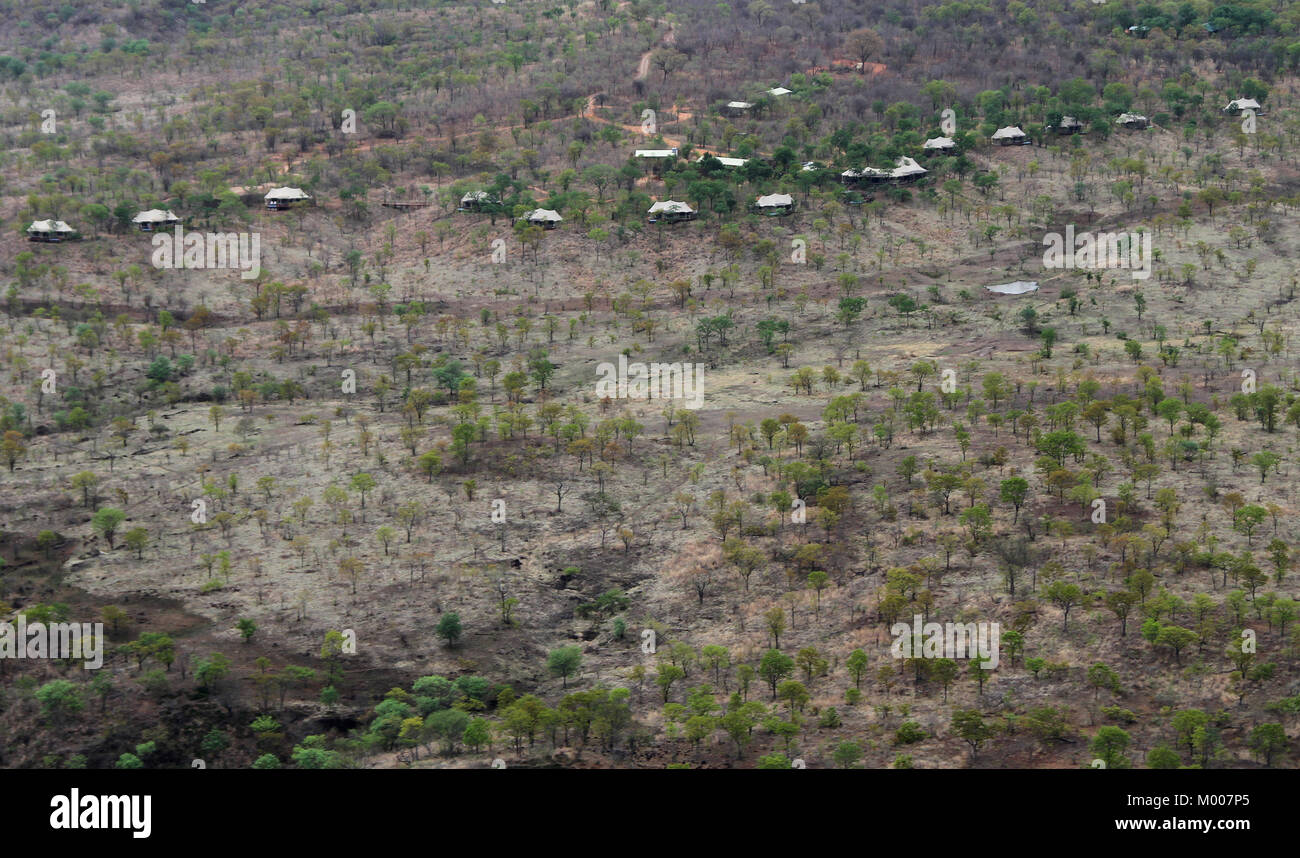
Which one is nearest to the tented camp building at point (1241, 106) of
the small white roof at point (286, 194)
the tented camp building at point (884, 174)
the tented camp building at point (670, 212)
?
the tented camp building at point (884, 174)

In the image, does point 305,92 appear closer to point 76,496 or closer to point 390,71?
point 390,71

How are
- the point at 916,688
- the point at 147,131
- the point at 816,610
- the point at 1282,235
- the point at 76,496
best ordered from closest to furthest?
the point at 916,688
the point at 816,610
the point at 76,496
the point at 1282,235
the point at 147,131

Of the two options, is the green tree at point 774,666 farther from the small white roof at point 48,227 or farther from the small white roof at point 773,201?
the small white roof at point 48,227

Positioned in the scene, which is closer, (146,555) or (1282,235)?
(146,555)

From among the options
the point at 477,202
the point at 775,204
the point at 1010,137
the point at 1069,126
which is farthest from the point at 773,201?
the point at 1069,126

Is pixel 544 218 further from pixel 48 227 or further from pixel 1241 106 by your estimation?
pixel 1241 106

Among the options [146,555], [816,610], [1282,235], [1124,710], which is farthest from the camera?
[1282,235]

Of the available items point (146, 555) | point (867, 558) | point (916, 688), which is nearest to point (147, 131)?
point (146, 555)
